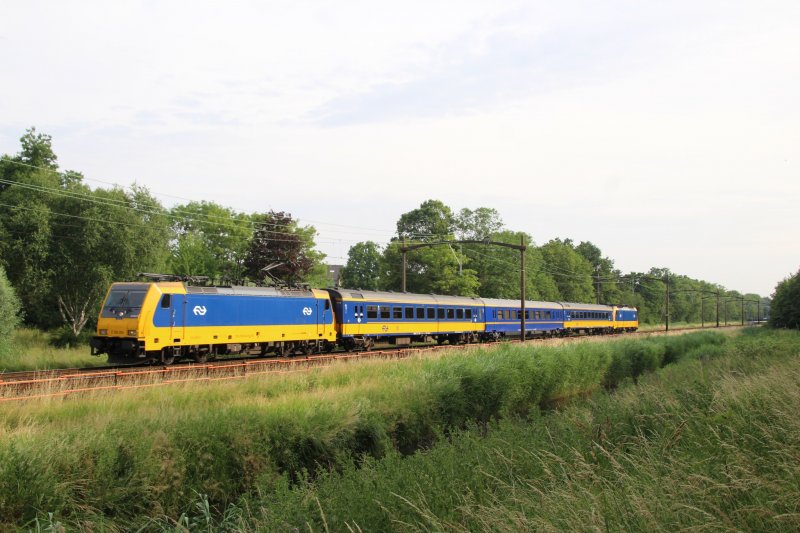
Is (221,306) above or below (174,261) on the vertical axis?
below

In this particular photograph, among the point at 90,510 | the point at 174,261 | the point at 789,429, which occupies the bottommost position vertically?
the point at 90,510

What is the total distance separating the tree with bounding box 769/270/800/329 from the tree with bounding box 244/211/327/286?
41.0 meters

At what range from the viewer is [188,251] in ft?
193

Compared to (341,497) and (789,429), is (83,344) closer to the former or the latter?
(341,497)

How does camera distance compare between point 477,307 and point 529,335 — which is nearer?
point 477,307

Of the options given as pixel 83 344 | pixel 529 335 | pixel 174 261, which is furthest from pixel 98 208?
pixel 529 335

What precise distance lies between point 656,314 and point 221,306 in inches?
4605

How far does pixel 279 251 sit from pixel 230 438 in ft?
147

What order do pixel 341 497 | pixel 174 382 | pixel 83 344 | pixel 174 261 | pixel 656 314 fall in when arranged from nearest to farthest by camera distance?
pixel 341 497, pixel 174 382, pixel 83 344, pixel 174 261, pixel 656 314

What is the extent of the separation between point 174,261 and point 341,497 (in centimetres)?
5489

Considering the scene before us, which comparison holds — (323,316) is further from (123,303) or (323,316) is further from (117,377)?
(117,377)

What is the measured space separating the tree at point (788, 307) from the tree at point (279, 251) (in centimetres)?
4100

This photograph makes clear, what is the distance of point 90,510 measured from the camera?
27.9ft

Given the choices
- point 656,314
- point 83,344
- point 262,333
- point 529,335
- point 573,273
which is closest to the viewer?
point 262,333
